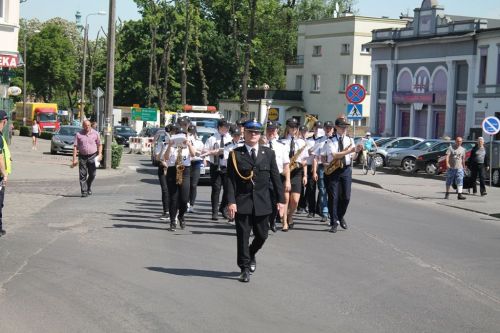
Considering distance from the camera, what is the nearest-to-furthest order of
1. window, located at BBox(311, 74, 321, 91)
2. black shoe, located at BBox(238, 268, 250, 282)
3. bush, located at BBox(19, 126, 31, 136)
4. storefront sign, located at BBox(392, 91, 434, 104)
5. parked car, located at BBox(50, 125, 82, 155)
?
black shoe, located at BBox(238, 268, 250, 282)
parked car, located at BBox(50, 125, 82, 155)
storefront sign, located at BBox(392, 91, 434, 104)
bush, located at BBox(19, 126, 31, 136)
window, located at BBox(311, 74, 321, 91)

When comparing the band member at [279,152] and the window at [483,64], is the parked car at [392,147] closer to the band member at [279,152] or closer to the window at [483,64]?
the window at [483,64]

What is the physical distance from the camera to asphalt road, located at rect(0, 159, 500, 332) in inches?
333

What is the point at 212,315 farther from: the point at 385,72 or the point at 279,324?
the point at 385,72

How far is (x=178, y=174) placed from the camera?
15.6m

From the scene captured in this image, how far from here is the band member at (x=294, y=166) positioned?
1593 cm

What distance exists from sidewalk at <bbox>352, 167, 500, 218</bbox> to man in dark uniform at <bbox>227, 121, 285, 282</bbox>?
1144cm

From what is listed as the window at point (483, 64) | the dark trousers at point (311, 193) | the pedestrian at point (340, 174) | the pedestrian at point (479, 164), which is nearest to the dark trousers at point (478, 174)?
the pedestrian at point (479, 164)

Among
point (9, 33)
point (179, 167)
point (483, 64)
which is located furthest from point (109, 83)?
point (483, 64)

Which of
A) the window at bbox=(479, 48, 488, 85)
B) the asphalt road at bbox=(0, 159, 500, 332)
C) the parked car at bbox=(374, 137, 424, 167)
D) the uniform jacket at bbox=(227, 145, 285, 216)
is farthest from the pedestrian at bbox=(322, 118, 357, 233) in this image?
the window at bbox=(479, 48, 488, 85)

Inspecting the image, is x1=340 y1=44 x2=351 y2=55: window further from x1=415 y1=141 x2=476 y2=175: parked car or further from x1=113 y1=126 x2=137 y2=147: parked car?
x1=415 y1=141 x2=476 y2=175: parked car

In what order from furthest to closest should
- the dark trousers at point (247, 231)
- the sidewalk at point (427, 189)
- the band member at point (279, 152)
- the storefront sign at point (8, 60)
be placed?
1. the storefront sign at point (8, 60)
2. the sidewalk at point (427, 189)
3. the band member at point (279, 152)
4. the dark trousers at point (247, 231)

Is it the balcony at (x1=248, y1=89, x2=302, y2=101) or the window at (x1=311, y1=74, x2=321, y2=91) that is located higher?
the window at (x1=311, y1=74, x2=321, y2=91)

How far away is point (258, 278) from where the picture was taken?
35.4 ft

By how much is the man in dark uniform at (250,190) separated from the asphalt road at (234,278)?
0.49m
